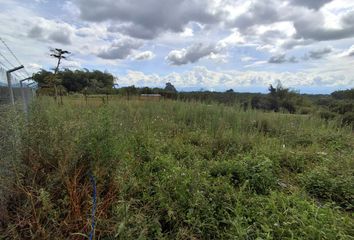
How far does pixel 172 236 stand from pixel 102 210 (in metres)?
0.67

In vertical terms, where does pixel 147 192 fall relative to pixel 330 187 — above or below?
above

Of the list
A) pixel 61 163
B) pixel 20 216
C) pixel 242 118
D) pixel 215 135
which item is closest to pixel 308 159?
pixel 215 135

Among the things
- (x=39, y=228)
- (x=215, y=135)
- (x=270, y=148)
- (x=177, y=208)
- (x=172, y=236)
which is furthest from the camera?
(x=215, y=135)

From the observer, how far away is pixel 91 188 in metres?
2.34

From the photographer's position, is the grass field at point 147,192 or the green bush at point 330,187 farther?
the green bush at point 330,187

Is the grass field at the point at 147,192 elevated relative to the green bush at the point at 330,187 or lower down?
elevated

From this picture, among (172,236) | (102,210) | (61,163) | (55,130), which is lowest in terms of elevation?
(172,236)

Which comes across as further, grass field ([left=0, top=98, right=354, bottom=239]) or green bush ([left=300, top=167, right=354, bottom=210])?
green bush ([left=300, top=167, right=354, bottom=210])

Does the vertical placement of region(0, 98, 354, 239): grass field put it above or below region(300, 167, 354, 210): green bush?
above

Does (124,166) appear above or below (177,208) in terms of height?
above

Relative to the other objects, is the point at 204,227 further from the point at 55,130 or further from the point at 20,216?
the point at 55,130

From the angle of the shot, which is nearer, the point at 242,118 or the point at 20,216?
the point at 20,216

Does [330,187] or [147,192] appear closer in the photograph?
[147,192]

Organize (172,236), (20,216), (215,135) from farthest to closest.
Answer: (215,135) < (172,236) < (20,216)
